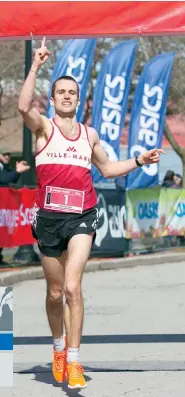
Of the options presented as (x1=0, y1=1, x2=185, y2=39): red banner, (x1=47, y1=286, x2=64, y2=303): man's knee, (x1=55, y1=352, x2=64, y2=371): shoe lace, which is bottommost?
(x1=55, y1=352, x2=64, y2=371): shoe lace

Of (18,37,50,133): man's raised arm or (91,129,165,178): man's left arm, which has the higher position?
(18,37,50,133): man's raised arm

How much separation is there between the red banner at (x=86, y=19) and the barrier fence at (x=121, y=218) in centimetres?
827

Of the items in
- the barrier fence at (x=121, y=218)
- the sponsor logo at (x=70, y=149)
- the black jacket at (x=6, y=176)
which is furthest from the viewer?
the black jacket at (x=6, y=176)

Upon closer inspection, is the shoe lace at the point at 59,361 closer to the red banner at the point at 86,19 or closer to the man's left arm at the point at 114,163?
the man's left arm at the point at 114,163

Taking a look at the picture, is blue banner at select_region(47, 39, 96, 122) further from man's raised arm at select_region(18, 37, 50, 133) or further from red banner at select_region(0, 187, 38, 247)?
man's raised arm at select_region(18, 37, 50, 133)

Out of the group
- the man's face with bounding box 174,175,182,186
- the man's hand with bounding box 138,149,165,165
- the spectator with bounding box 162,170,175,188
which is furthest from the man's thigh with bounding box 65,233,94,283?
the man's face with bounding box 174,175,182,186

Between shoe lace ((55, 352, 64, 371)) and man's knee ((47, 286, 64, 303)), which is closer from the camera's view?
shoe lace ((55, 352, 64, 371))

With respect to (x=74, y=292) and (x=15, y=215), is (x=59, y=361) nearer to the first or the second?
(x=74, y=292)

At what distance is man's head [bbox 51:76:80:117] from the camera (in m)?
7.98

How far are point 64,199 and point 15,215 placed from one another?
394 inches

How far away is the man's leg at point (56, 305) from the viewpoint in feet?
26.4

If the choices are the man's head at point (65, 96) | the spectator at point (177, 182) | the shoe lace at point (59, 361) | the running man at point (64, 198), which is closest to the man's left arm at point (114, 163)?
the running man at point (64, 198)

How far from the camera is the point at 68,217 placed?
315 inches

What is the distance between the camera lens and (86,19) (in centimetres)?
930
